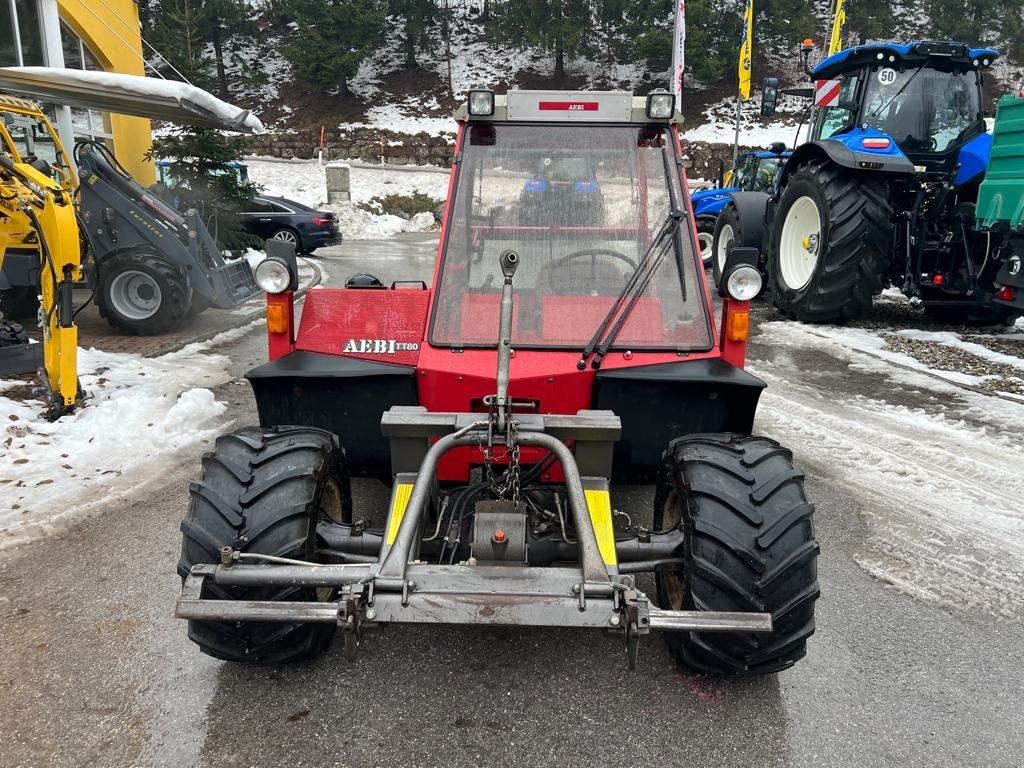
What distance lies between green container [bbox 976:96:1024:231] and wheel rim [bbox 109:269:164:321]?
342 inches

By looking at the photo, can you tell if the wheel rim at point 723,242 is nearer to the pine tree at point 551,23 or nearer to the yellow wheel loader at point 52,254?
the yellow wheel loader at point 52,254

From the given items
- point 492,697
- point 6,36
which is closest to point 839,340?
point 492,697

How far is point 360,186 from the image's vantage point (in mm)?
27531

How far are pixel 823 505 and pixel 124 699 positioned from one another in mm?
3601

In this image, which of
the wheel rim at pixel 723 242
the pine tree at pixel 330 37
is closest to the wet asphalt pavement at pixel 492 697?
the wheel rim at pixel 723 242

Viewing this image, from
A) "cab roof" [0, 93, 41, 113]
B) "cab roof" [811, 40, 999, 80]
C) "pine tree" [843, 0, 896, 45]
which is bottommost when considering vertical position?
"cab roof" [0, 93, 41, 113]

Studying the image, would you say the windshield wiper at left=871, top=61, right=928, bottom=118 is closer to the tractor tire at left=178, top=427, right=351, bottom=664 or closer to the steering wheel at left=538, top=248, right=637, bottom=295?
the steering wheel at left=538, top=248, right=637, bottom=295

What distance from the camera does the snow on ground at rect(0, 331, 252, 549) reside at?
A: 4230mm

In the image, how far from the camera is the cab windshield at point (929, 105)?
28.3 ft

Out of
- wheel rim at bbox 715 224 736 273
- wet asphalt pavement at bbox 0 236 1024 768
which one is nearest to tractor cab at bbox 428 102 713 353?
wet asphalt pavement at bbox 0 236 1024 768

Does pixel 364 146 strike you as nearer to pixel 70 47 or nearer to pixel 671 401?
pixel 70 47

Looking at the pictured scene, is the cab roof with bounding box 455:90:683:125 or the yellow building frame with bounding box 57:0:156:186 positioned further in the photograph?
the yellow building frame with bounding box 57:0:156:186

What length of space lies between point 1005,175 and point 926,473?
409 cm

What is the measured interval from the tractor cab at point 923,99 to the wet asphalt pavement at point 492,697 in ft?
22.9
